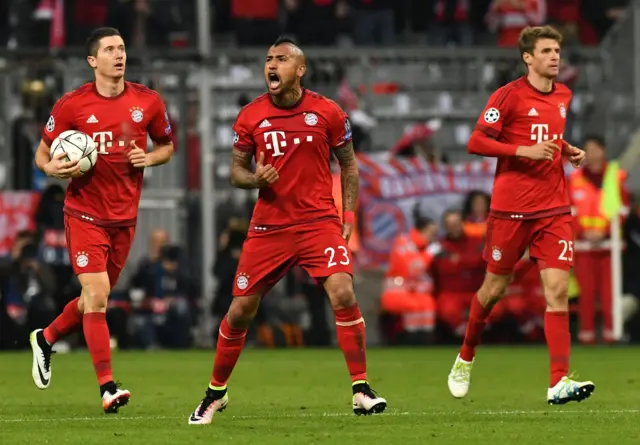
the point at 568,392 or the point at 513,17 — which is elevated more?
the point at 513,17

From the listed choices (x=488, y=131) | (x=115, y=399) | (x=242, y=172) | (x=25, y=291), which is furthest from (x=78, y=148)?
(x=25, y=291)

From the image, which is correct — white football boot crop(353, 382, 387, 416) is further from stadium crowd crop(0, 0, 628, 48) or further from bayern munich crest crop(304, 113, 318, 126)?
stadium crowd crop(0, 0, 628, 48)

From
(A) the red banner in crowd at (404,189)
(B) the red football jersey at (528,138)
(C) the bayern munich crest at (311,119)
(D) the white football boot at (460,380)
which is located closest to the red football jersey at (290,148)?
(C) the bayern munich crest at (311,119)

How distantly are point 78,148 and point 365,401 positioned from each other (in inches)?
102

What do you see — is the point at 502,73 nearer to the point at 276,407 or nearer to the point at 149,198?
the point at 149,198

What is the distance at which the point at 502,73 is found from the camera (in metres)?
22.7

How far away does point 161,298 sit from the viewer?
1983 centimetres

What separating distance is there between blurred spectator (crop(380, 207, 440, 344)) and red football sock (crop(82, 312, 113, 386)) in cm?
935

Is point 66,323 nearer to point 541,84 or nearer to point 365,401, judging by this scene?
point 365,401

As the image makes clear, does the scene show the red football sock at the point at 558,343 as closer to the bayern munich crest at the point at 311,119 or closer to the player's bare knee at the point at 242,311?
the player's bare knee at the point at 242,311

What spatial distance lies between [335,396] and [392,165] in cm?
938

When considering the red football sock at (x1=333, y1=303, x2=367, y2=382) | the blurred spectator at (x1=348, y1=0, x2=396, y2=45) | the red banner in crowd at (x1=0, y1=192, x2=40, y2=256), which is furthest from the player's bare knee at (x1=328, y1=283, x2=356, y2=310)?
the blurred spectator at (x1=348, y1=0, x2=396, y2=45)

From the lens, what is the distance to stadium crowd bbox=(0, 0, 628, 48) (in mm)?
22531

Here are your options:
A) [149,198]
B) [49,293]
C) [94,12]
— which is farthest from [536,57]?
[94,12]
